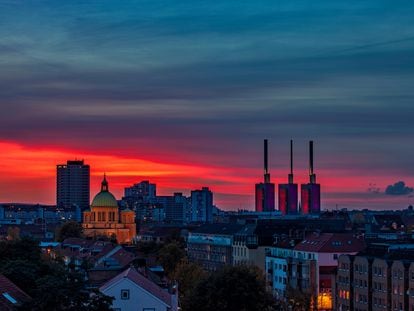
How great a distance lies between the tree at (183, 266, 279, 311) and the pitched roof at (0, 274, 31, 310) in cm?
2298

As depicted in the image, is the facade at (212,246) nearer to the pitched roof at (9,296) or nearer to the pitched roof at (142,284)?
the pitched roof at (142,284)

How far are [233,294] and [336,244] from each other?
148 feet

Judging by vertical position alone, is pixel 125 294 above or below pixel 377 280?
above

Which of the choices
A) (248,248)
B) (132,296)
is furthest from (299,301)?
(132,296)

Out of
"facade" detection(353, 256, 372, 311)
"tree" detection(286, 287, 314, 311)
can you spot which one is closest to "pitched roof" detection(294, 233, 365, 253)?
"tree" detection(286, 287, 314, 311)

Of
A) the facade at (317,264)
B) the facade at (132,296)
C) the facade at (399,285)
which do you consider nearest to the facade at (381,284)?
the facade at (399,285)

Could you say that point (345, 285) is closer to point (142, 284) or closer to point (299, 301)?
point (299, 301)

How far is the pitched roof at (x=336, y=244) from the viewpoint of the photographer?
11688cm

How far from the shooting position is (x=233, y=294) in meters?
73.5

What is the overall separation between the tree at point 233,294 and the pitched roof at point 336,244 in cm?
4290

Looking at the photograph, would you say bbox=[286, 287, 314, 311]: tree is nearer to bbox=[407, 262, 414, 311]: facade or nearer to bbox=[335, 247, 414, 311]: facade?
bbox=[335, 247, 414, 311]: facade

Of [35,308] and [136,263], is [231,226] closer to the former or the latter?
[136,263]

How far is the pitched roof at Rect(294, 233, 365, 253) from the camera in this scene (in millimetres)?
116875

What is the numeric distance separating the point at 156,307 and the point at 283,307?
46.1m
